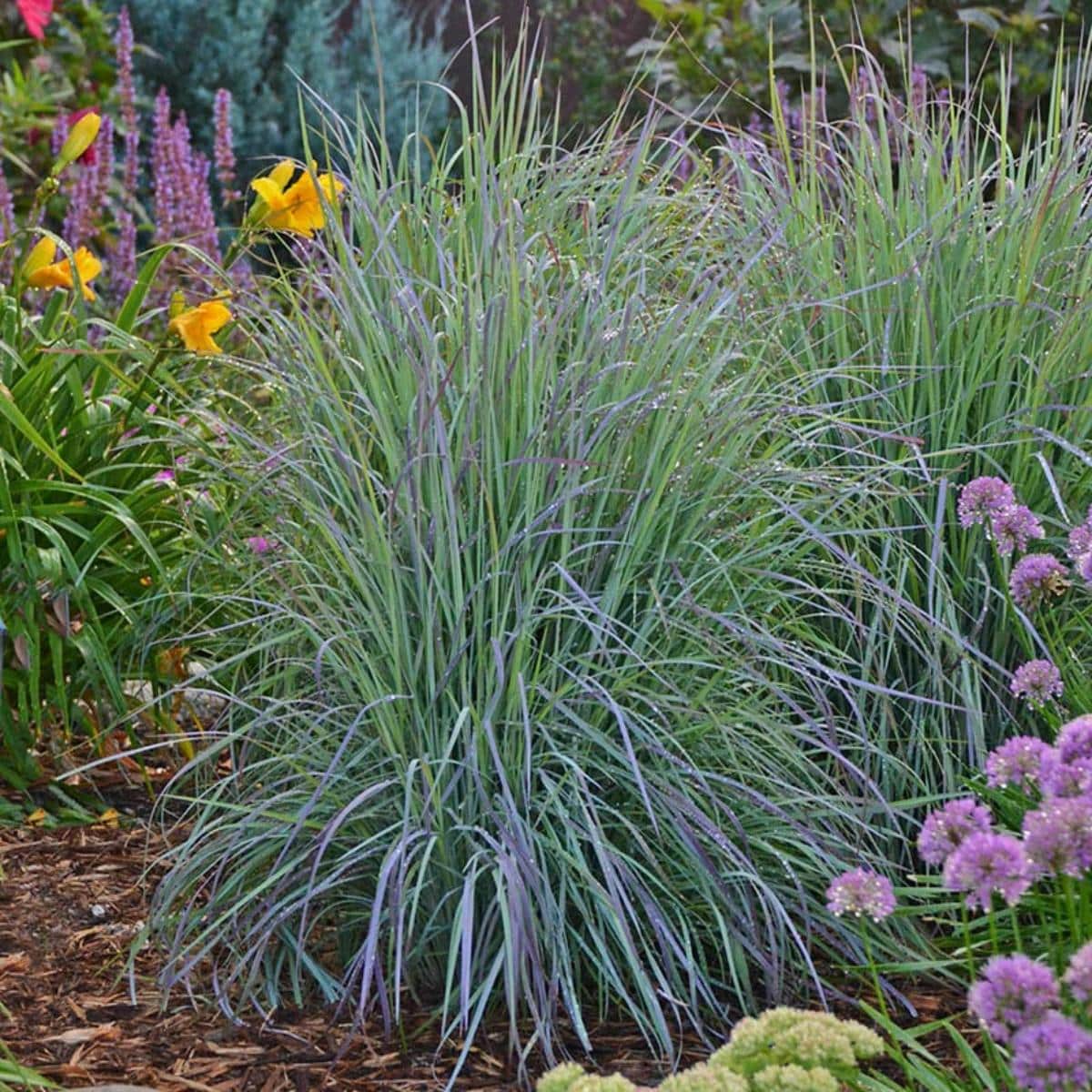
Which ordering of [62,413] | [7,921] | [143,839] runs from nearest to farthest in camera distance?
[7,921], [143,839], [62,413]

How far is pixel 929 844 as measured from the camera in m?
1.48

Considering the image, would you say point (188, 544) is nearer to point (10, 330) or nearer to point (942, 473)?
Result: point (10, 330)

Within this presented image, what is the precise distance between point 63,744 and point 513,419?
1.46 meters

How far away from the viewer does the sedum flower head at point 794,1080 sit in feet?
4.76

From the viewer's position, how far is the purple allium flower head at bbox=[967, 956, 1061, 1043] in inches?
50.6

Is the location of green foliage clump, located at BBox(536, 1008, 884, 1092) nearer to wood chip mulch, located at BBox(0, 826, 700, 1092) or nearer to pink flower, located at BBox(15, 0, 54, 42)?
wood chip mulch, located at BBox(0, 826, 700, 1092)

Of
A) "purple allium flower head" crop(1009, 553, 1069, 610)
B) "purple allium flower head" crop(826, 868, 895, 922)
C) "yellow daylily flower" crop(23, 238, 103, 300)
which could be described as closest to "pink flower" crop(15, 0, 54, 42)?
"yellow daylily flower" crop(23, 238, 103, 300)

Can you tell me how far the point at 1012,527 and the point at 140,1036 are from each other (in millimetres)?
1393

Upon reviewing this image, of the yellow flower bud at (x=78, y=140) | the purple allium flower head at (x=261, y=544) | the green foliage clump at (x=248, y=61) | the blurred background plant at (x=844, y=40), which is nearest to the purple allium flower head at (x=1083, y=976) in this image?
the purple allium flower head at (x=261, y=544)

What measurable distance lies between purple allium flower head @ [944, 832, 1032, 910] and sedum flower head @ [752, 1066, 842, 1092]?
23 centimetres

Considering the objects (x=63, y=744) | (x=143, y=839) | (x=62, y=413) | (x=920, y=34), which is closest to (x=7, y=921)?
(x=143, y=839)

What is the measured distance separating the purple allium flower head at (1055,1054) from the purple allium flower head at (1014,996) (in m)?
0.04

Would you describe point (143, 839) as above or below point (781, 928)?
below

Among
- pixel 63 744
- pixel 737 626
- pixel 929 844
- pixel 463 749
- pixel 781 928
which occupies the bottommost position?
pixel 63 744
